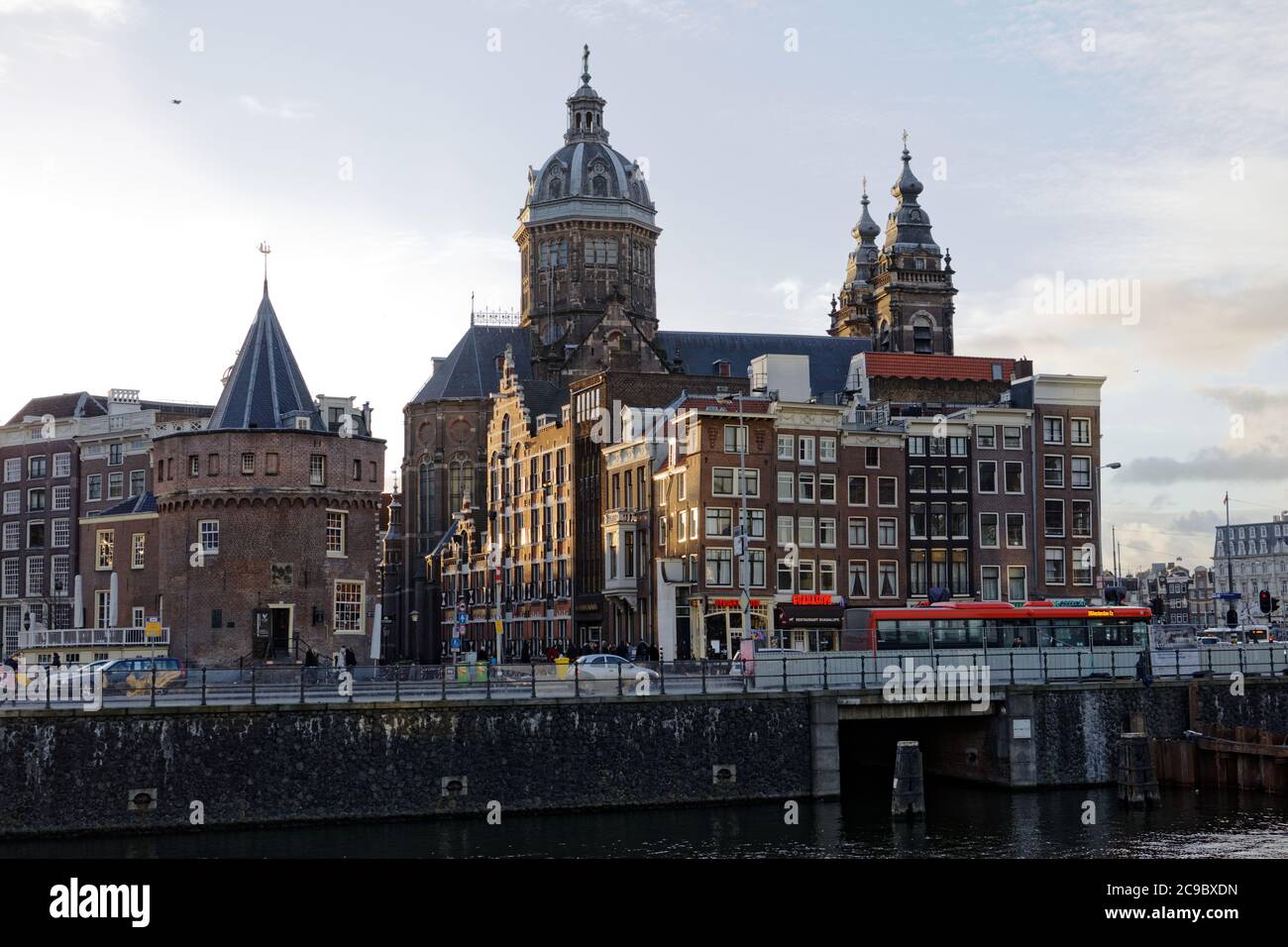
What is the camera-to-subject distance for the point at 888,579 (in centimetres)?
9100

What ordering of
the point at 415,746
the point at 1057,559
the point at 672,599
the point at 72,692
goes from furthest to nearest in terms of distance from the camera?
the point at 1057,559, the point at 672,599, the point at 415,746, the point at 72,692

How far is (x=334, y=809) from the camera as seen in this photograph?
48.1 meters

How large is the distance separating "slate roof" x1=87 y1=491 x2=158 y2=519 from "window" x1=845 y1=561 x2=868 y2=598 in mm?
40567

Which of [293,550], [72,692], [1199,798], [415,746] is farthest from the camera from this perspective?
[293,550]

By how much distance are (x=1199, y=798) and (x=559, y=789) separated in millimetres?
22270

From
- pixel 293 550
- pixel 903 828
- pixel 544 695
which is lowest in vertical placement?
pixel 903 828

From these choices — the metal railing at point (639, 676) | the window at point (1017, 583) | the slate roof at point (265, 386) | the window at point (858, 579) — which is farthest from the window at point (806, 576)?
the slate roof at point (265, 386)

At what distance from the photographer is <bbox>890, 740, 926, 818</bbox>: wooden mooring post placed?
49406 millimetres

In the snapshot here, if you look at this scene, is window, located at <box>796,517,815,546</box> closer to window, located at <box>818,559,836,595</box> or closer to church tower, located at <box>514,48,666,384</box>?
window, located at <box>818,559,836,595</box>

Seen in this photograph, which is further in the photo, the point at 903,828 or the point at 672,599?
the point at 672,599

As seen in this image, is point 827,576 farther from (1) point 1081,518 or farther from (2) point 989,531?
(1) point 1081,518

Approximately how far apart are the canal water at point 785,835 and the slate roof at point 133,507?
4752cm
